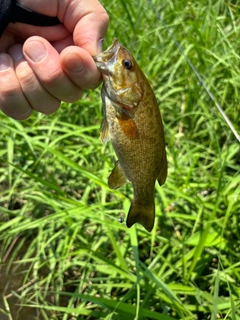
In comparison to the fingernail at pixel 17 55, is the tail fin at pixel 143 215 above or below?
below

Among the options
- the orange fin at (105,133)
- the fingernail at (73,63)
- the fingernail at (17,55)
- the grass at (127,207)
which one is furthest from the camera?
the grass at (127,207)

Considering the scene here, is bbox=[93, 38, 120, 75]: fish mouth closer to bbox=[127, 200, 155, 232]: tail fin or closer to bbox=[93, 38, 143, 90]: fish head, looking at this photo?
bbox=[93, 38, 143, 90]: fish head

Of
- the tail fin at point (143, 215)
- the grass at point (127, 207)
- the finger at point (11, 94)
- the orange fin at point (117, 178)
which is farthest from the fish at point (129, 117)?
the grass at point (127, 207)

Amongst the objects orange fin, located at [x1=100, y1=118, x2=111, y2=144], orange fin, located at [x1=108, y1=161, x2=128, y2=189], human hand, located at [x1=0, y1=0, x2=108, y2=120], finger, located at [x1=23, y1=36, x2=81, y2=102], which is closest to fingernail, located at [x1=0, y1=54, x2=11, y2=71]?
human hand, located at [x1=0, y1=0, x2=108, y2=120]

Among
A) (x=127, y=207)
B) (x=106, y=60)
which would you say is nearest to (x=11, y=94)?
(x=106, y=60)

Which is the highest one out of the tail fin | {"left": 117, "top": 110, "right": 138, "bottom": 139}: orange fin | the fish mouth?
the fish mouth

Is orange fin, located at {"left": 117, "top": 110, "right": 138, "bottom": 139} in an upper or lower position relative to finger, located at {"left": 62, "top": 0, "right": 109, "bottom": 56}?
lower

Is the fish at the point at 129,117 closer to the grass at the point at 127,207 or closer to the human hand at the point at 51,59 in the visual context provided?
the human hand at the point at 51,59
